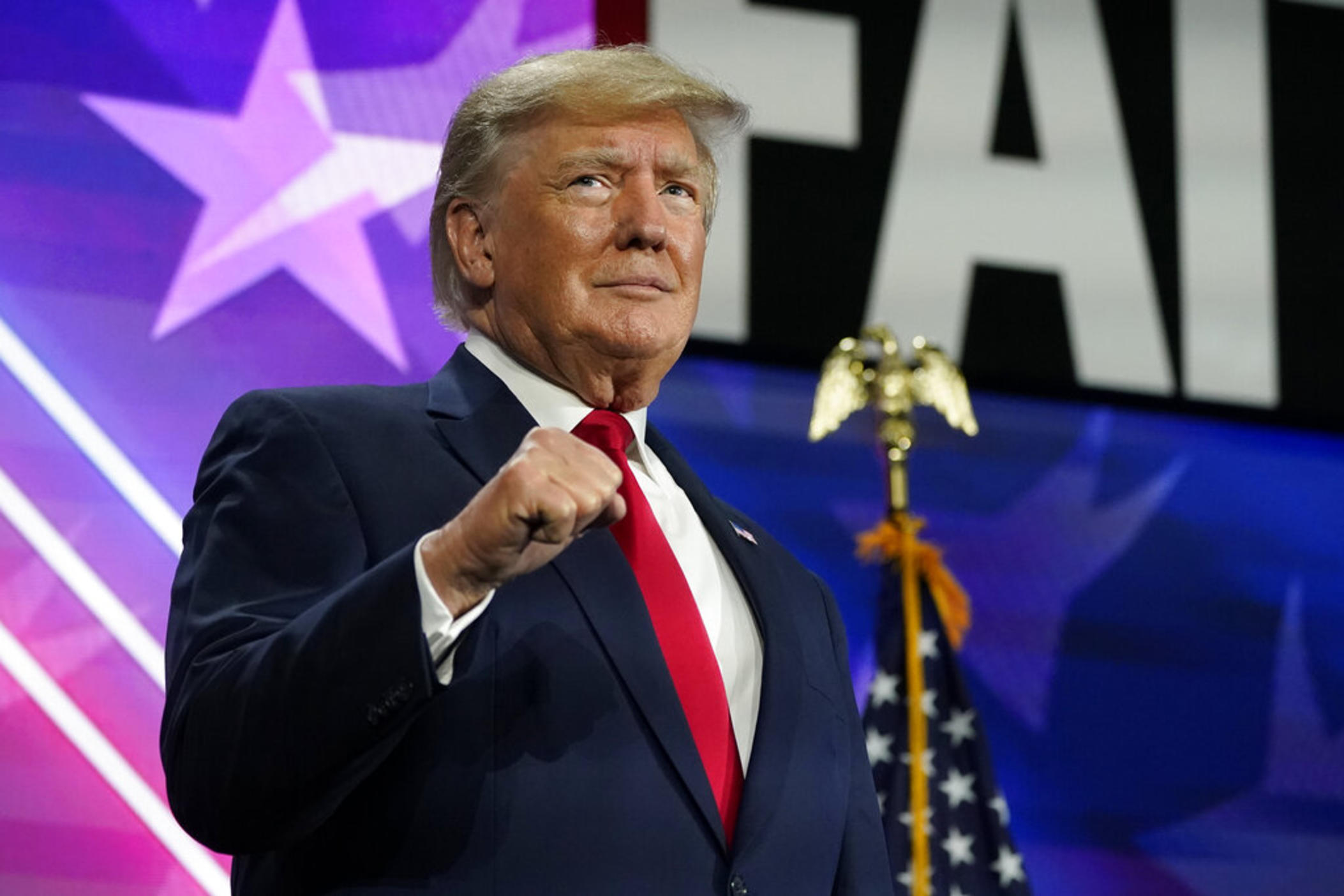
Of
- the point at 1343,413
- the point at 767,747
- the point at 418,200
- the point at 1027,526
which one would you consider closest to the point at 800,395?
the point at 1027,526

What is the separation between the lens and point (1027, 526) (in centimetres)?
398

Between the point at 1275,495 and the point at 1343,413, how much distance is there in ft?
0.96

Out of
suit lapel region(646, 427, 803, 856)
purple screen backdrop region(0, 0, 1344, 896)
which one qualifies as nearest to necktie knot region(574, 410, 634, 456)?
suit lapel region(646, 427, 803, 856)

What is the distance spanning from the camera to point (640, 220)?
68.4 inches

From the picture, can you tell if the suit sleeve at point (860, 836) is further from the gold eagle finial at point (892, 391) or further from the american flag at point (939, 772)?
the gold eagle finial at point (892, 391)

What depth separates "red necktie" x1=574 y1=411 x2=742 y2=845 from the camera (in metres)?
1.51

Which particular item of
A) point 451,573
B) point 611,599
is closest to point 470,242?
point 611,599

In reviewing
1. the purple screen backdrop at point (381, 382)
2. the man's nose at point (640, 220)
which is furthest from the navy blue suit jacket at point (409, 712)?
the purple screen backdrop at point (381, 382)

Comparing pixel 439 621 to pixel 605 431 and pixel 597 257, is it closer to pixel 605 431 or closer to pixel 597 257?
pixel 605 431

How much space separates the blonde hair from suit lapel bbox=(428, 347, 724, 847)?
0.82 feet

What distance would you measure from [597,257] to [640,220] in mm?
55

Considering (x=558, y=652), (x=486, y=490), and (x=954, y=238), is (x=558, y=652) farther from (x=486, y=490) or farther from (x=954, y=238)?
(x=954, y=238)

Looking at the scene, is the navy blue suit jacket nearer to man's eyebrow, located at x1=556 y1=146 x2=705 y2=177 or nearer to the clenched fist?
the clenched fist

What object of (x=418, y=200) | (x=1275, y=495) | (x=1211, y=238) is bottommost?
(x=1275, y=495)
